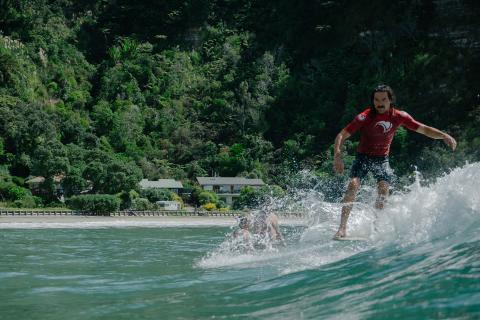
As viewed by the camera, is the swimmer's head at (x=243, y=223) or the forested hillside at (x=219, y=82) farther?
the forested hillside at (x=219, y=82)

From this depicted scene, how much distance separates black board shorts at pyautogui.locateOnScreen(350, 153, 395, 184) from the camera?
28.7 ft

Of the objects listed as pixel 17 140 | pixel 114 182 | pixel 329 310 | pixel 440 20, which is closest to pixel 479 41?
pixel 440 20

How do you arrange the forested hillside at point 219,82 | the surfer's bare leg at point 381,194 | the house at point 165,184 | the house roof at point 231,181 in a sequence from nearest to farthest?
the surfer's bare leg at point 381,194
the house at point 165,184
the house roof at point 231,181
the forested hillside at point 219,82

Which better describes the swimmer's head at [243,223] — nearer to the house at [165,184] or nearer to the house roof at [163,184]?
the house roof at [163,184]

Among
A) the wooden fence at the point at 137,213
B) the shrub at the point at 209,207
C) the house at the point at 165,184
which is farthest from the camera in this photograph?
the house at the point at 165,184

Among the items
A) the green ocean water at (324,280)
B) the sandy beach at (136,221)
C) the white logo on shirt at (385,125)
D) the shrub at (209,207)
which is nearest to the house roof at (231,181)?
the shrub at (209,207)

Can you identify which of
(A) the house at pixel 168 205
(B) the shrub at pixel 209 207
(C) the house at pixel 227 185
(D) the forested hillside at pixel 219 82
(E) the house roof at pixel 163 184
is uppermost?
(D) the forested hillside at pixel 219 82

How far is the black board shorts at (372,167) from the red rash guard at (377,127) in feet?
0.24

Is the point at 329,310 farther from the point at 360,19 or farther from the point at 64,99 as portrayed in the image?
the point at 360,19

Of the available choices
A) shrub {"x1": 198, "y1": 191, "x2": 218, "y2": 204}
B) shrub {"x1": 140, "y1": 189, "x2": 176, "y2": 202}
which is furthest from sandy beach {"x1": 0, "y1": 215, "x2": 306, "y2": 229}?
shrub {"x1": 198, "y1": 191, "x2": 218, "y2": 204}

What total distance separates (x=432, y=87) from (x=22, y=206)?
5476 centimetres

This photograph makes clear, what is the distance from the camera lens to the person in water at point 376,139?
28.2 ft

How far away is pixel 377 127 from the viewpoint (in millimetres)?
8617

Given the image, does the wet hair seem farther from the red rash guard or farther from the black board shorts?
the red rash guard
